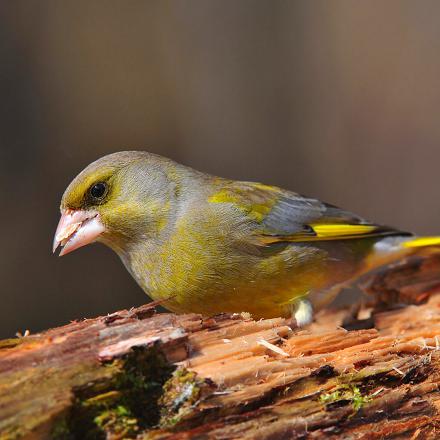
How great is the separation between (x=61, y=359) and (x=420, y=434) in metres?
1.77

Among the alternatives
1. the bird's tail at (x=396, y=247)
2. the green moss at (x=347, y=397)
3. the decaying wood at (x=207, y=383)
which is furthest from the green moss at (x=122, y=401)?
the bird's tail at (x=396, y=247)

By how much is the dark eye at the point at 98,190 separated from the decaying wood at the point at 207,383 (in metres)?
1.30

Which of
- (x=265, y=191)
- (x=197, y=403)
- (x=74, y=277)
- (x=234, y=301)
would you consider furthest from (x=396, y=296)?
(x=74, y=277)

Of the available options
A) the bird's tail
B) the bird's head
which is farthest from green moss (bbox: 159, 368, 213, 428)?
the bird's tail

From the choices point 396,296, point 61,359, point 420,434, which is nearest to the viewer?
point 61,359

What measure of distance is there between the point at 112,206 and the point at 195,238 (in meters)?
0.55

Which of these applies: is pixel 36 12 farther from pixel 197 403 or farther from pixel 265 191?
pixel 197 403

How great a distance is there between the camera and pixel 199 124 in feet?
28.4

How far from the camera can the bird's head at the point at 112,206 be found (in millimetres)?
4445

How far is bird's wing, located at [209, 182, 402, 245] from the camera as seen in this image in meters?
4.79

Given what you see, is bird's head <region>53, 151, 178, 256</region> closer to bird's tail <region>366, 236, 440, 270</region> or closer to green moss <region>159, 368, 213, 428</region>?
green moss <region>159, 368, 213, 428</region>

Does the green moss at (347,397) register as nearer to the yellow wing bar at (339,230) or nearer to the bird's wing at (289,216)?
the bird's wing at (289,216)

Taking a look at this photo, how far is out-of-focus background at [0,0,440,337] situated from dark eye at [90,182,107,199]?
3179 millimetres

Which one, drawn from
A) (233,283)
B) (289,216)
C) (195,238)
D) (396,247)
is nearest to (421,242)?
(396,247)
